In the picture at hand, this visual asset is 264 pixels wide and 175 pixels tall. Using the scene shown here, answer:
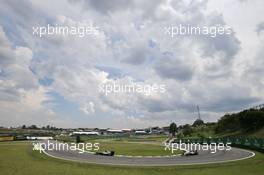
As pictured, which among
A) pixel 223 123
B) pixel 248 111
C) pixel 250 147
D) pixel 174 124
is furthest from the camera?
pixel 174 124

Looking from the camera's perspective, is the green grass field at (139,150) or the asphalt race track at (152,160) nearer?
the asphalt race track at (152,160)

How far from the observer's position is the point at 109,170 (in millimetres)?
25984

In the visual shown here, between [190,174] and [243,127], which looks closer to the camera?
[190,174]

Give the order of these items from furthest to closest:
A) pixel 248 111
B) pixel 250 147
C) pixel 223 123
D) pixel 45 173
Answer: pixel 223 123 → pixel 248 111 → pixel 250 147 → pixel 45 173

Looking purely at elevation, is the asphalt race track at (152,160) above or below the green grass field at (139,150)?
above

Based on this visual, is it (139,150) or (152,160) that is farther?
(139,150)

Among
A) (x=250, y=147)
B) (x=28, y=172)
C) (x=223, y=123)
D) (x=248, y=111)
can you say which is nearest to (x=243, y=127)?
(x=248, y=111)

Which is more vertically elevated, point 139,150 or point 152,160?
point 152,160

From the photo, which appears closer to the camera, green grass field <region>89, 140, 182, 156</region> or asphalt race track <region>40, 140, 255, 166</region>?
asphalt race track <region>40, 140, 255, 166</region>

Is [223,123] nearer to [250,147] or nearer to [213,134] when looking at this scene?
[213,134]

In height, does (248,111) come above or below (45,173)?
above

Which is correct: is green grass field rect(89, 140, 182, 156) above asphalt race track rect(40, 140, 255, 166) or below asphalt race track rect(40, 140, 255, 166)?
below

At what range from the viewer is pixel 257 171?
83.8 feet

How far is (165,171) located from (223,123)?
91542 millimetres
